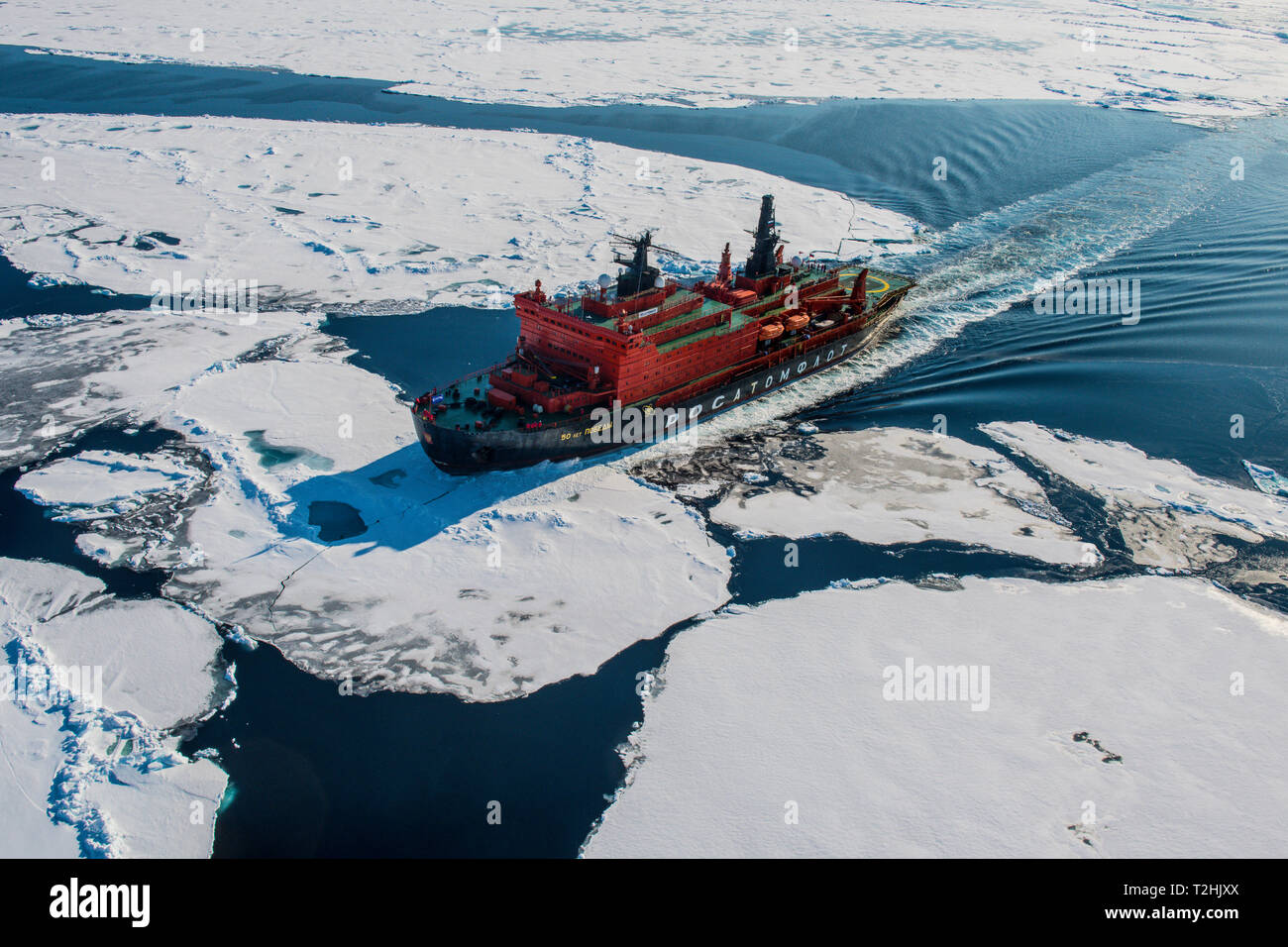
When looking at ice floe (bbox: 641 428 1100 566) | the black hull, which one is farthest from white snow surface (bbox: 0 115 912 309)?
ice floe (bbox: 641 428 1100 566)

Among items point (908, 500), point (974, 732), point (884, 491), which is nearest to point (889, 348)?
point (884, 491)

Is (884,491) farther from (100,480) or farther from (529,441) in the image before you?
(100,480)

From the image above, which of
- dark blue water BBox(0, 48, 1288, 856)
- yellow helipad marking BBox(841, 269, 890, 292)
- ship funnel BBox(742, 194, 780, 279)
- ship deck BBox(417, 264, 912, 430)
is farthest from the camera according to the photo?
yellow helipad marking BBox(841, 269, 890, 292)

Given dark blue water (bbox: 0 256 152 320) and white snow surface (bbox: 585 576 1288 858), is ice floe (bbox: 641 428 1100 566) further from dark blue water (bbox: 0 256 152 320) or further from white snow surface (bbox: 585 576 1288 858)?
dark blue water (bbox: 0 256 152 320)

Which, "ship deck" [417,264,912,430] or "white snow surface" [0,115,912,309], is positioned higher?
"white snow surface" [0,115,912,309]

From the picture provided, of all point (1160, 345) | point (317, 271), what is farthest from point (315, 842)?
point (1160, 345)

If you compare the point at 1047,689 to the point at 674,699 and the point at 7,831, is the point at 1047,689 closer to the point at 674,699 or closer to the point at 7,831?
the point at 674,699
